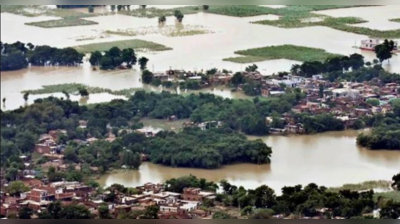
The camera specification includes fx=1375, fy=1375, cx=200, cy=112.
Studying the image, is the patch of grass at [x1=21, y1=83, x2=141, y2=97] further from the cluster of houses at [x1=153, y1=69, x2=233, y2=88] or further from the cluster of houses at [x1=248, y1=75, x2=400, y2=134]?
the cluster of houses at [x1=248, y1=75, x2=400, y2=134]

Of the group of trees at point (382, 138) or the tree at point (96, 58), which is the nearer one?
the group of trees at point (382, 138)

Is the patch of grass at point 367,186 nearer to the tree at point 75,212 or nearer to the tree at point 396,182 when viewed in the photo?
the tree at point 396,182

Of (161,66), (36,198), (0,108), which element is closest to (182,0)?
(36,198)

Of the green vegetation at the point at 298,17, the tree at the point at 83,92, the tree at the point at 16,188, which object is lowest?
the tree at the point at 16,188

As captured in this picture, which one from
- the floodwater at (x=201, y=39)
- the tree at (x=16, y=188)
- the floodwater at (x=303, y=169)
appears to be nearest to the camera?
the tree at (x=16, y=188)

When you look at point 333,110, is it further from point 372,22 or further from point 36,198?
point 36,198

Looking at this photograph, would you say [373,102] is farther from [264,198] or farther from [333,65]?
[264,198]

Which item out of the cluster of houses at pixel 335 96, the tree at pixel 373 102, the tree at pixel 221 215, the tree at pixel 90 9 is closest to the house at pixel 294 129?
the cluster of houses at pixel 335 96
